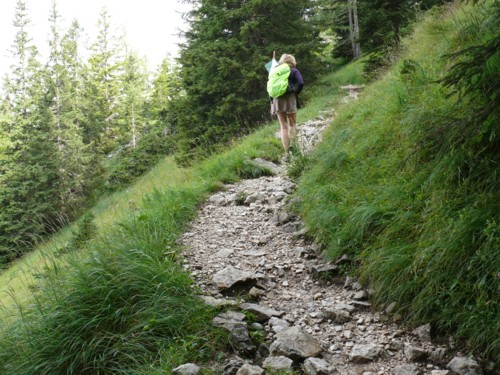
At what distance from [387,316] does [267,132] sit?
931 cm

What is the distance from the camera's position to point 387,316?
3.41m

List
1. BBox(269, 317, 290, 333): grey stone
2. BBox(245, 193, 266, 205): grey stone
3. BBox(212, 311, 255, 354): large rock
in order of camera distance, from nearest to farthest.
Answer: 1. BBox(212, 311, 255, 354): large rock
2. BBox(269, 317, 290, 333): grey stone
3. BBox(245, 193, 266, 205): grey stone

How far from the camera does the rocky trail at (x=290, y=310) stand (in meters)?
2.92

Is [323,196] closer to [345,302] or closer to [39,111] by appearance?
[345,302]

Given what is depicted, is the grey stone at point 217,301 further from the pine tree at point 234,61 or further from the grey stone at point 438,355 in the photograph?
the pine tree at point 234,61

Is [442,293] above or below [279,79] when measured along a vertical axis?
below

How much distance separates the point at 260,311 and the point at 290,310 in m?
0.36

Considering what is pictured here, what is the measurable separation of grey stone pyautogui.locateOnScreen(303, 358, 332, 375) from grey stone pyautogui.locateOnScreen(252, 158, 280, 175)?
6.10m

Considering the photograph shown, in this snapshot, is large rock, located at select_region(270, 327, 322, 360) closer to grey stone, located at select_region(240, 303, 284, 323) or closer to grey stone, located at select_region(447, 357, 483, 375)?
grey stone, located at select_region(240, 303, 284, 323)

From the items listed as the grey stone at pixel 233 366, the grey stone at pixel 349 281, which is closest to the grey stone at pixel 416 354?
the grey stone at pixel 349 281

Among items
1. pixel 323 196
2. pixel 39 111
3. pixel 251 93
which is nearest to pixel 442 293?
pixel 323 196

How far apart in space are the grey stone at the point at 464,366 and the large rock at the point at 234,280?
6.69 ft

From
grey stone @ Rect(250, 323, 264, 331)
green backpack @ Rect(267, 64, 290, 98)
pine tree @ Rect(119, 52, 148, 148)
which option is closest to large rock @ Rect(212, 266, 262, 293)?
grey stone @ Rect(250, 323, 264, 331)

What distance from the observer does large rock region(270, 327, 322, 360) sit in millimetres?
3053
